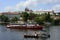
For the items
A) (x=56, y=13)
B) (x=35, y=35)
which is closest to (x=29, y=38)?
(x=35, y=35)

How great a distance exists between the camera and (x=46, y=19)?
98938mm

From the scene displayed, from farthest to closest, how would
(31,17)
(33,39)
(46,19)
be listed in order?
(31,17), (46,19), (33,39)

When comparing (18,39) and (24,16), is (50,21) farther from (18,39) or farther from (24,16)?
(18,39)

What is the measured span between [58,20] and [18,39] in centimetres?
6605

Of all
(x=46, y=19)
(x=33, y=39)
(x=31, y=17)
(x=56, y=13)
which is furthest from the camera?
(x=56, y=13)

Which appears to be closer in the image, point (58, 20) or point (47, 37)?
point (47, 37)

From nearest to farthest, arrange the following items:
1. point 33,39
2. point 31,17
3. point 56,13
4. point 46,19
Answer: point 33,39, point 46,19, point 31,17, point 56,13

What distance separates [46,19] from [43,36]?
6149 centimetres

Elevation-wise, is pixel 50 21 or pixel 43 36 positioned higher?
pixel 43 36

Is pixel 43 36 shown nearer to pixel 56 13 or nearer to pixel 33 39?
pixel 33 39

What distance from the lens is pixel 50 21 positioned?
3895 inches

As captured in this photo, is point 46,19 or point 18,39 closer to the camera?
point 18,39

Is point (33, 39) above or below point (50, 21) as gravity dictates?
above

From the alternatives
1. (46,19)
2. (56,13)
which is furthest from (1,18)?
(56,13)
